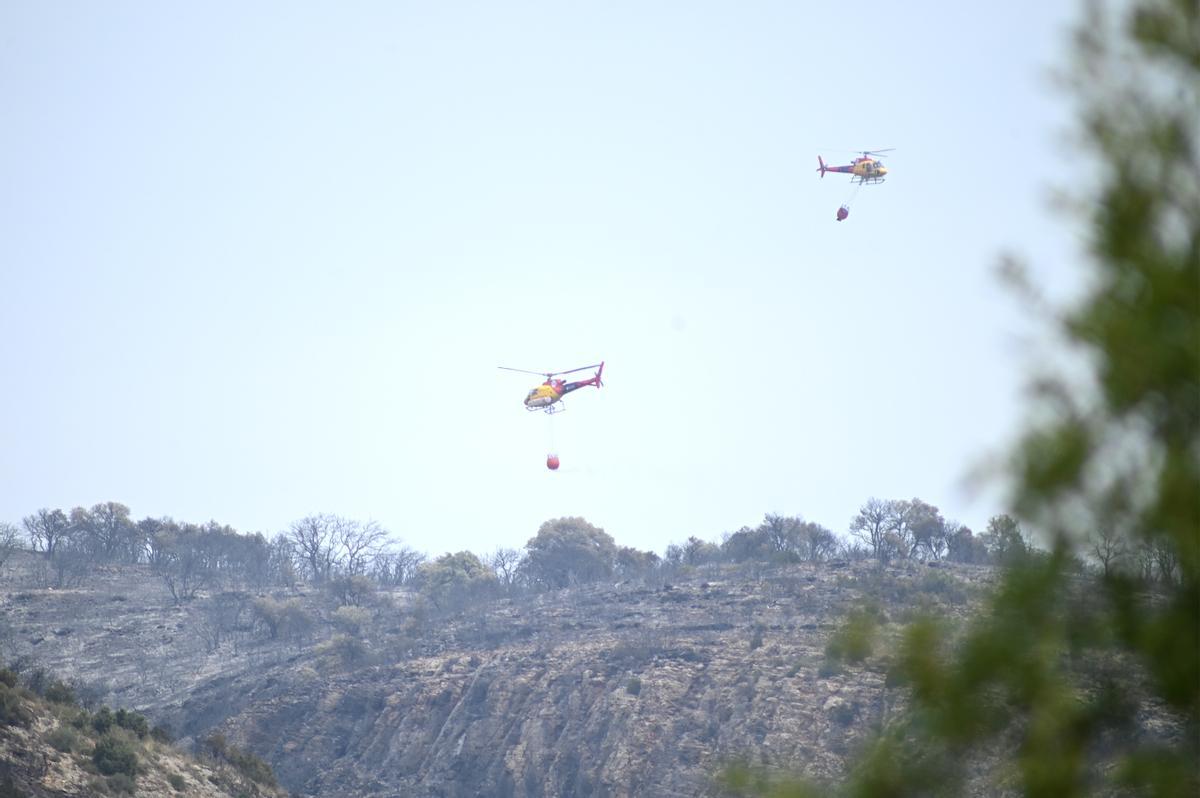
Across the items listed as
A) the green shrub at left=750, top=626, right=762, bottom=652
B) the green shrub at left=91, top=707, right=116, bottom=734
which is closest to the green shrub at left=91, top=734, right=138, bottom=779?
the green shrub at left=91, top=707, right=116, bottom=734

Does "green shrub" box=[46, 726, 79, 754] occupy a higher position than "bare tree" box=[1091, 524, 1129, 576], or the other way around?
"bare tree" box=[1091, 524, 1129, 576]

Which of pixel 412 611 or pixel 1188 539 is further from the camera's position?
pixel 412 611

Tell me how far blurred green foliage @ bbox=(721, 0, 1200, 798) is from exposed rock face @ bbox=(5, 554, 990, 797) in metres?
34.6

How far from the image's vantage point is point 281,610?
7488 cm

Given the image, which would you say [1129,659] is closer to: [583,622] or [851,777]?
Answer: [851,777]

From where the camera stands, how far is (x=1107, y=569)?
705 centimetres

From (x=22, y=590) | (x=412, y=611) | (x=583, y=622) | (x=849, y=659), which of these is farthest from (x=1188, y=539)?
(x=22, y=590)

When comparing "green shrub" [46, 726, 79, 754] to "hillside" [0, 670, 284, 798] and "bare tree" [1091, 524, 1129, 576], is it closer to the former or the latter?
"hillside" [0, 670, 284, 798]

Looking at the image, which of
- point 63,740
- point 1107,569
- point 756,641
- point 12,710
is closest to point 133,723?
point 63,740

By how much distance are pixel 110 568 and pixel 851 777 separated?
282ft

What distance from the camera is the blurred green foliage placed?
641cm

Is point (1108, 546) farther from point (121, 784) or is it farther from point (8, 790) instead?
point (121, 784)

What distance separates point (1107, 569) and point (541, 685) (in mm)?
52433

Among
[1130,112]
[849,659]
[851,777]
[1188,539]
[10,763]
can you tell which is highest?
[1130,112]
